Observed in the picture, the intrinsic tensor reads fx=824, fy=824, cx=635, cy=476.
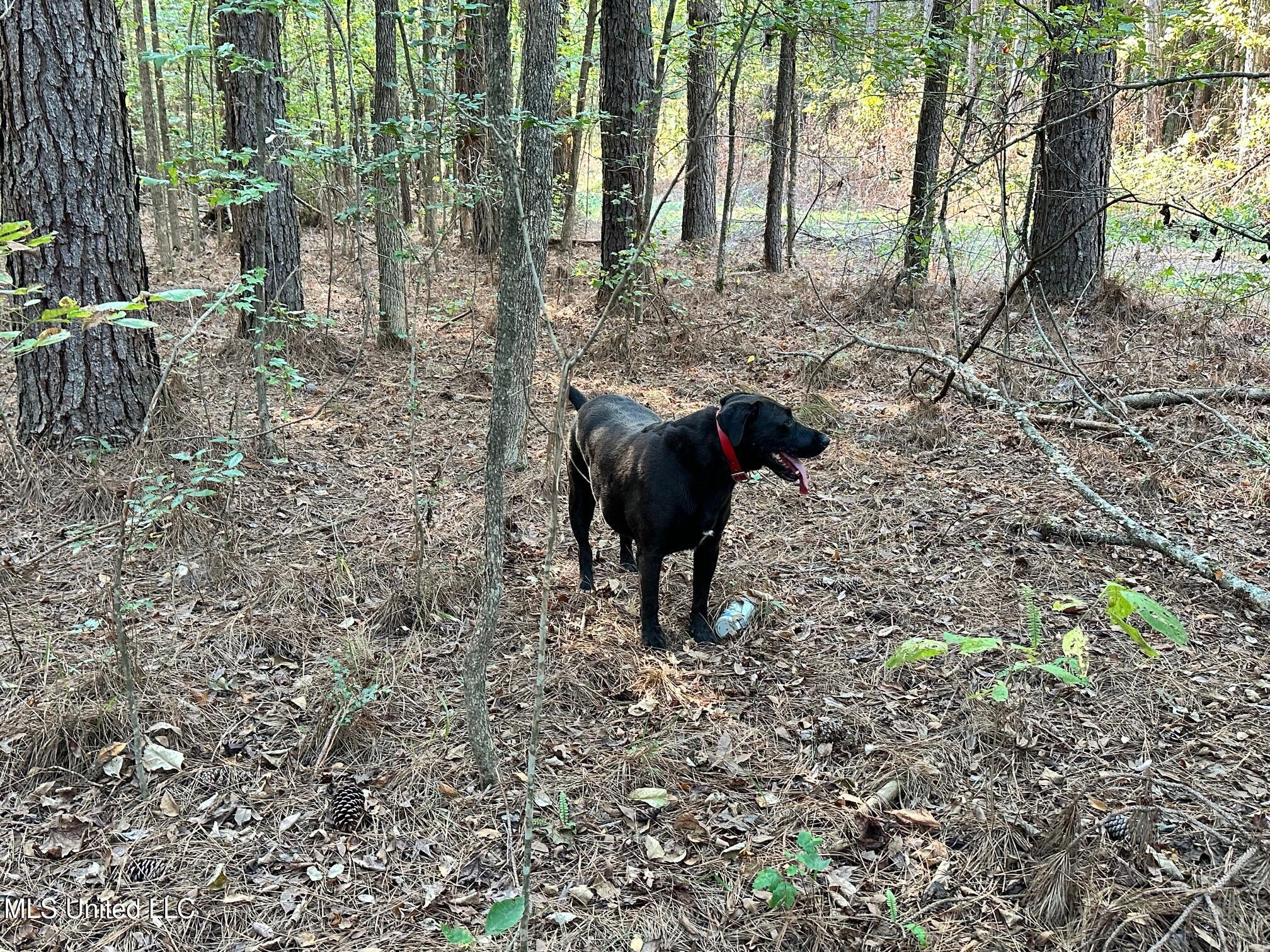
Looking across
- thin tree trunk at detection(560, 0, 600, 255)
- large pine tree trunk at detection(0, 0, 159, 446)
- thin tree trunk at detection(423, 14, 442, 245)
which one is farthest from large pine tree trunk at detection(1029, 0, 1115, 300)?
large pine tree trunk at detection(0, 0, 159, 446)

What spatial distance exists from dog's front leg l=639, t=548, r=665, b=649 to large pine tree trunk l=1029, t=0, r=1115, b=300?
619cm

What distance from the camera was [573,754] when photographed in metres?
3.65

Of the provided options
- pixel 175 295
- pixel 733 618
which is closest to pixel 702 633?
pixel 733 618

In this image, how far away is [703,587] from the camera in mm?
4547

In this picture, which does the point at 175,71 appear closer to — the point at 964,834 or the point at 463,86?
the point at 463,86

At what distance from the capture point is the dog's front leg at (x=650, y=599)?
4.41 metres

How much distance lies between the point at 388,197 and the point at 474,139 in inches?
123

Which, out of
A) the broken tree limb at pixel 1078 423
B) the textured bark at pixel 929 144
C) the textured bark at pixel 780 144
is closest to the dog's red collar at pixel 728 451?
the broken tree limb at pixel 1078 423

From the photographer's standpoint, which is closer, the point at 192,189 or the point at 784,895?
the point at 784,895

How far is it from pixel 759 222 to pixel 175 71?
1099cm

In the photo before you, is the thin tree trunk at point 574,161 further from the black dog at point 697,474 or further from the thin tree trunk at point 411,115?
the black dog at point 697,474

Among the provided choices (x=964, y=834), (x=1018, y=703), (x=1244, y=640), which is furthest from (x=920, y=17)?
(x=964, y=834)

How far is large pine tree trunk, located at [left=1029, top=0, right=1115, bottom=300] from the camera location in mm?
8586

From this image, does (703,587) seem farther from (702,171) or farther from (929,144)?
(702,171)
